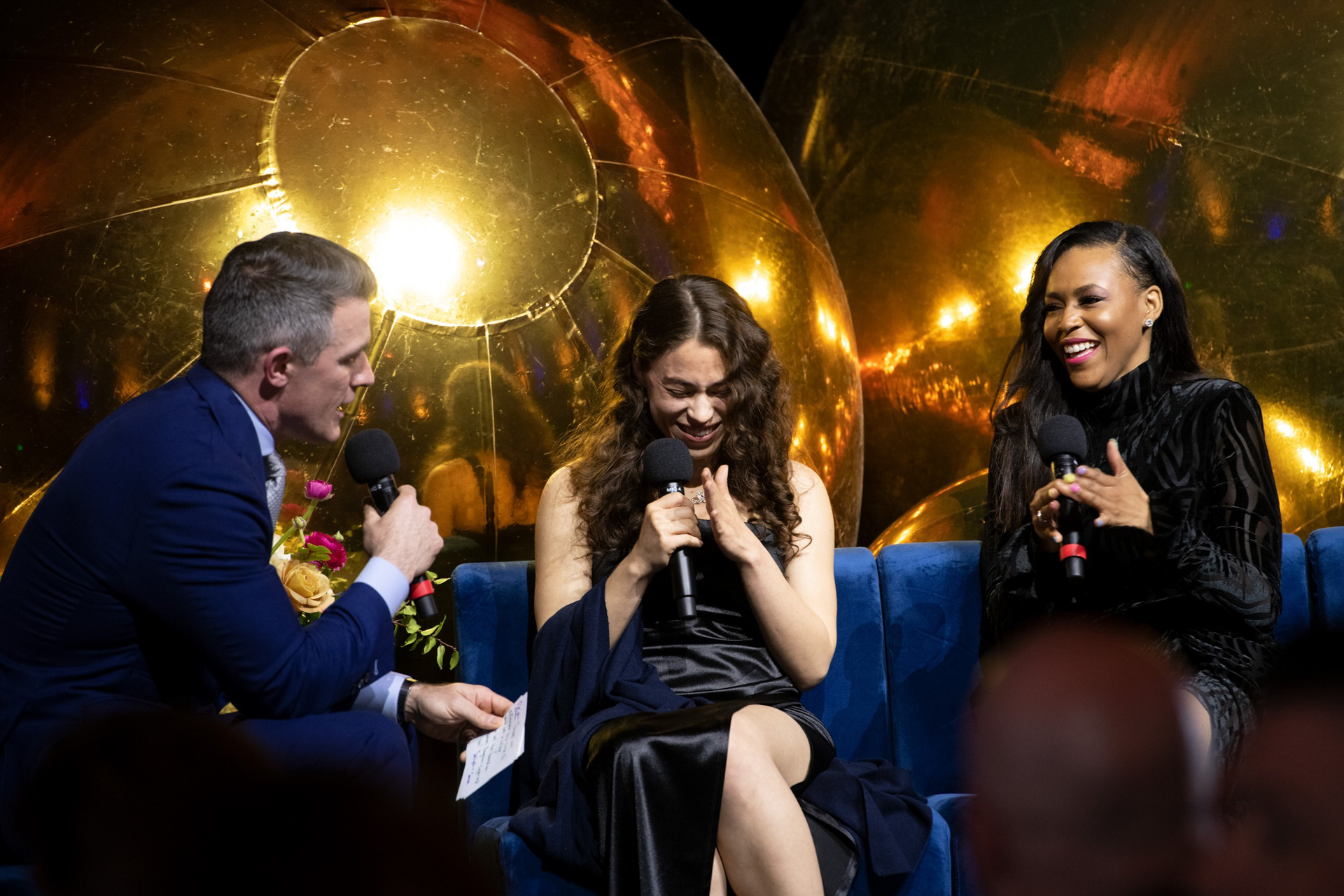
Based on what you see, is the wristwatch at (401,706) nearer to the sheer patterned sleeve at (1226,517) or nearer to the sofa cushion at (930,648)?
the sofa cushion at (930,648)

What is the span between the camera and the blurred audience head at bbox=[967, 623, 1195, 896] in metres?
0.77

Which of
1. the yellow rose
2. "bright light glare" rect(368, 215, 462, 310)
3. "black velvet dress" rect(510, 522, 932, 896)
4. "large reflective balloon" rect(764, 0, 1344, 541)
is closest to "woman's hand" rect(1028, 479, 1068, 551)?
"black velvet dress" rect(510, 522, 932, 896)

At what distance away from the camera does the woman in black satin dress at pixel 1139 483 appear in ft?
7.84

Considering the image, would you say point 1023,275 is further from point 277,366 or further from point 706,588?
point 277,366

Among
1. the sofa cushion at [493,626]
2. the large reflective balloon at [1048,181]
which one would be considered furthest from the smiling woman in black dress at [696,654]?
the large reflective balloon at [1048,181]

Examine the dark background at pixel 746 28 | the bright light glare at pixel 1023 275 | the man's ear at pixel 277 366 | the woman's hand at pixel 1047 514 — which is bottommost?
the woman's hand at pixel 1047 514

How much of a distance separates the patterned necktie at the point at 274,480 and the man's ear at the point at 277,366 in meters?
0.13

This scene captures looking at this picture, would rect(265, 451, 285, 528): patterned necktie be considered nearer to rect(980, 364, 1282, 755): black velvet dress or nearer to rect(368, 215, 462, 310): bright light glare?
rect(368, 215, 462, 310): bright light glare

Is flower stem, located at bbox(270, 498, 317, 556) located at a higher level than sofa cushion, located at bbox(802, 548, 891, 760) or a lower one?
higher

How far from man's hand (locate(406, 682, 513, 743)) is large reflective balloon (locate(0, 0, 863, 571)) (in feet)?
2.48

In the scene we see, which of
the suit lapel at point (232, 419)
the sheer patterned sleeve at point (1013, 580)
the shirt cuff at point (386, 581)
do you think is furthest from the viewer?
the sheer patterned sleeve at point (1013, 580)

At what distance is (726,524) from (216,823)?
175 centimetres

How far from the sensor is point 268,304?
1.98 meters

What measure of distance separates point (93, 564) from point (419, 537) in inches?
20.1
